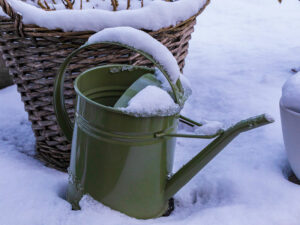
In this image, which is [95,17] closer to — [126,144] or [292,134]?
[126,144]

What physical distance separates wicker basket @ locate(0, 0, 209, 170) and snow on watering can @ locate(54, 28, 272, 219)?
10cm

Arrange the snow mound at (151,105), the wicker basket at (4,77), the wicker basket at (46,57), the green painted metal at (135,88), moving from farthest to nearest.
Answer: the wicker basket at (4,77)
the wicker basket at (46,57)
the green painted metal at (135,88)
the snow mound at (151,105)

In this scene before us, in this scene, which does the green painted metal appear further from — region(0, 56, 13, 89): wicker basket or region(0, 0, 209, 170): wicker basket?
region(0, 56, 13, 89): wicker basket

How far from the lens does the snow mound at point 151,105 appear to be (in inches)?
32.8

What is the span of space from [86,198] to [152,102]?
36cm

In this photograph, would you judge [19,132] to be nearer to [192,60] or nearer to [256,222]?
[256,222]

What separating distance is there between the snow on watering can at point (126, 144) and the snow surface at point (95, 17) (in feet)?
0.42

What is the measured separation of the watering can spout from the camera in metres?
0.87

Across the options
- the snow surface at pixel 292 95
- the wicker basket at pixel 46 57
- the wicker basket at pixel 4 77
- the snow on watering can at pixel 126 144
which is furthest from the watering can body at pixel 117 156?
the wicker basket at pixel 4 77

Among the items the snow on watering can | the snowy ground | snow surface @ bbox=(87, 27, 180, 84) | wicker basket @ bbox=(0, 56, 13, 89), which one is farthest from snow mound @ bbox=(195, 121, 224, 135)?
wicker basket @ bbox=(0, 56, 13, 89)

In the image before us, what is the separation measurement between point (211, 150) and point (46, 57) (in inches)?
23.7

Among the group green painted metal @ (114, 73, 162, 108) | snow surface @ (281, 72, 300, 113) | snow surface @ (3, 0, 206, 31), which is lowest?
snow surface @ (281, 72, 300, 113)

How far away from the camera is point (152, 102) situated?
33.2 inches

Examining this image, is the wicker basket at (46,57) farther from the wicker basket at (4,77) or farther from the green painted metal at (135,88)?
the wicker basket at (4,77)
